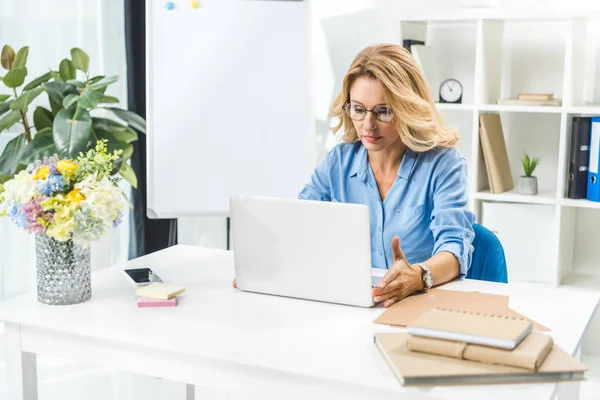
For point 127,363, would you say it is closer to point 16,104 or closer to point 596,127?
point 16,104

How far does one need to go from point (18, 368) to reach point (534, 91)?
2.53 metres

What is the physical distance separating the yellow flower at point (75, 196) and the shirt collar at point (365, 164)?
2.97 ft

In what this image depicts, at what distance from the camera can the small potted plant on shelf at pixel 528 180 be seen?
130 inches

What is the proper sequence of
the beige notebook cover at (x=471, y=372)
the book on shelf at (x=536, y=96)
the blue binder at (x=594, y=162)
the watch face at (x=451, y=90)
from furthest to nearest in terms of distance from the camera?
the watch face at (x=451, y=90) < the book on shelf at (x=536, y=96) < the blue binder at (x=594, y=162) < the beige notebook cover at (x=471, y=372)

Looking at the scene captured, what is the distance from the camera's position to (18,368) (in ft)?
5.64

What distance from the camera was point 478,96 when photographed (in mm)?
Result: 3268

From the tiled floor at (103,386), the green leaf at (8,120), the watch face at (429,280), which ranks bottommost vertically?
the tiled floor at (103,386)

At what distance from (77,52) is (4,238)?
2.89 feet

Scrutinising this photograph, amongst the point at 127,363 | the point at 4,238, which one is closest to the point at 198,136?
the point at 4,238

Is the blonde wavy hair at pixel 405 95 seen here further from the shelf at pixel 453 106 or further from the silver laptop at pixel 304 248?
the shelf at pixel 453 106

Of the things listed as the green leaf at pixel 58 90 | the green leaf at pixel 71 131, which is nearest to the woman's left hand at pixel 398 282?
the green leaf at pixel 71 131

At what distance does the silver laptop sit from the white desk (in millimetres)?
29

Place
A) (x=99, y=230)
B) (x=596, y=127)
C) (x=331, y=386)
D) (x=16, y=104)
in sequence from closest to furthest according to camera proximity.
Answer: (x=331, y=386) → (x=99, y=230) → (x=16, y=104) → (x=596, y=127)

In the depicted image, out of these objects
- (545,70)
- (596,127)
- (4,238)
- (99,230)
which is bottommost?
(4,238)
